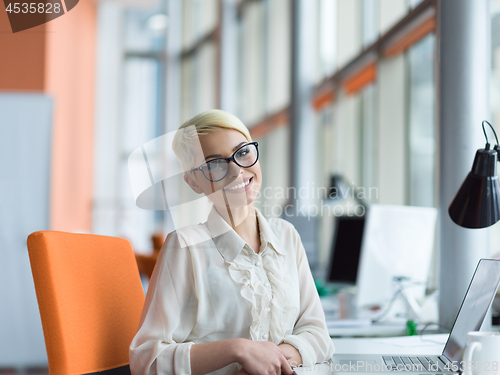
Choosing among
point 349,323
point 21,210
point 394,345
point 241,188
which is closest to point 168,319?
point 241,188

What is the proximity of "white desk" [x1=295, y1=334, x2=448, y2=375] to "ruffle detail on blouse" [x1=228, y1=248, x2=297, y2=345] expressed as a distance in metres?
0.30

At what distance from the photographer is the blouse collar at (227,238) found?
1.10 meters

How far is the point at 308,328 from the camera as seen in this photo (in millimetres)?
1135

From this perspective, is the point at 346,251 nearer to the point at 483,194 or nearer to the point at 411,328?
the point at 411,328

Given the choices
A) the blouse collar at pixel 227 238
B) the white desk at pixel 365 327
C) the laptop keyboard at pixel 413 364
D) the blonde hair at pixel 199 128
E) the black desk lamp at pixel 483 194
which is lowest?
the white desk at pixel 365 327

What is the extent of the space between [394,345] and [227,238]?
71 cm

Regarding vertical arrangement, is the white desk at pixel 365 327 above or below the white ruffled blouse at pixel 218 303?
below

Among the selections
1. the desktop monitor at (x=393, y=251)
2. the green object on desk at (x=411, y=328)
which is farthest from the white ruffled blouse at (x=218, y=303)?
the desktop monitor at (x=393, y=251)

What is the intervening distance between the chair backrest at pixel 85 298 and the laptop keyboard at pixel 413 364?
2.21 ft

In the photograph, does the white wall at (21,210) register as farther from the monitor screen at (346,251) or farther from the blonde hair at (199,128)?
the blonde hair at (199,128)

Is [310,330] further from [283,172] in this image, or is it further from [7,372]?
[283,172]

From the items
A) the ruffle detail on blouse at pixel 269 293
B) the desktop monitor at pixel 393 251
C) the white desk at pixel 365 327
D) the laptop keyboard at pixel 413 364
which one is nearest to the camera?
the ruffle detail on blouse at pixel 269 293

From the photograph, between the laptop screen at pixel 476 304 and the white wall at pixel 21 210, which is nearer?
the laptop screen at pixel 476 304

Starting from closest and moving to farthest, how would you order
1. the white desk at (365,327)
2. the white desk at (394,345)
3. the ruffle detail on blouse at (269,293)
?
the ruffle detail on blouse at (269,293)
the white desk at (394,345)
the white desk at (365,327)
